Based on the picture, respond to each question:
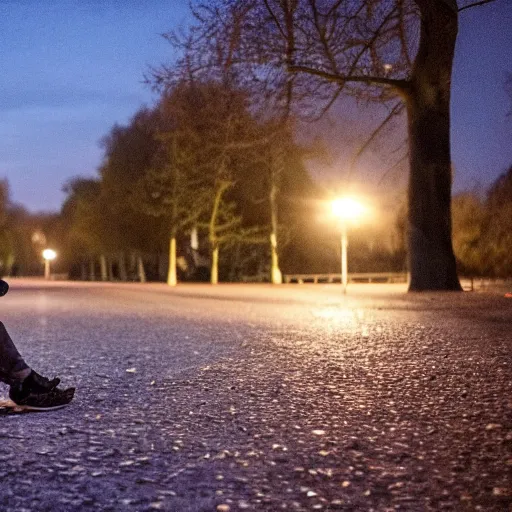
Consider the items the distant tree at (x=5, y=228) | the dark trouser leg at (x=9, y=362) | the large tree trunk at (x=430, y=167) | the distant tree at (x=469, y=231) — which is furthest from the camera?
the distant tree at (x=5, y=228)

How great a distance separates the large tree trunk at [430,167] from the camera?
67.2ft

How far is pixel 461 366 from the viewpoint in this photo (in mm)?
7719

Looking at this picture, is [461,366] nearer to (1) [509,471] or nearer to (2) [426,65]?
(1) [509,471]

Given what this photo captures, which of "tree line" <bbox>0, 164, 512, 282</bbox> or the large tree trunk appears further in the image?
"tree line" <bbox>0, 164, 512, 282</bbox>

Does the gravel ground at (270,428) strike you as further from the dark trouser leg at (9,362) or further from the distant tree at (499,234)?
the distant tree at (499,234)

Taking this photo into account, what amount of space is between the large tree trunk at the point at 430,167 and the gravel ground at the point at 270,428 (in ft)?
34.0

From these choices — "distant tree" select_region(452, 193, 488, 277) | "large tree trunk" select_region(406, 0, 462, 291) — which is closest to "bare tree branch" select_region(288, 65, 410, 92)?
"large tree trunk" select_region(406, 0, 462, 291)

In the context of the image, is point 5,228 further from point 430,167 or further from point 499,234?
point 430,167

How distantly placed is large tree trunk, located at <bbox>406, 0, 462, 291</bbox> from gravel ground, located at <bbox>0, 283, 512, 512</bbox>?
1037cm

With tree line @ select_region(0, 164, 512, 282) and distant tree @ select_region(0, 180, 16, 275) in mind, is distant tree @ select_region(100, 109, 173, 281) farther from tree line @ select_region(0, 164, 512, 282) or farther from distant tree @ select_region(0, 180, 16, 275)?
distant tree @ select_region(0, 180, 16, 275)

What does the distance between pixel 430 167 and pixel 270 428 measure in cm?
1677

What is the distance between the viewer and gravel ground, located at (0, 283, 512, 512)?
12.1ft

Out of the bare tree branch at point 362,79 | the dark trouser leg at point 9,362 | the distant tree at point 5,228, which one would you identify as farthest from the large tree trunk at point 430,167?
the distant tree at point 5,228

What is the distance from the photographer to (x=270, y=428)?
5.09m
